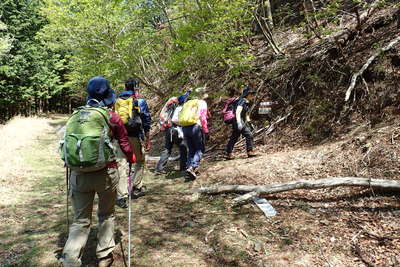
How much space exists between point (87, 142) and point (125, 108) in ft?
7.75

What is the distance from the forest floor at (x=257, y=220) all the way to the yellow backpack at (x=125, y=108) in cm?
170

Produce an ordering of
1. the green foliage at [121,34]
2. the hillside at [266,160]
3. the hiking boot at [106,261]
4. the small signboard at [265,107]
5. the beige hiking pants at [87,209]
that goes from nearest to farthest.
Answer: the beige hiking pants at [87,209]
the hiking boot at [106,261]
the hillside at [266,160]
the small signboard at [265,107]
the green foliage at [121,34]

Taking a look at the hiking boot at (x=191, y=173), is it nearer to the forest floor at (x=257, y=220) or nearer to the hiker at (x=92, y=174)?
the forest floor at (x=257, y=220)

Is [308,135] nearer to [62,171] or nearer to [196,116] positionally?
[196,116]

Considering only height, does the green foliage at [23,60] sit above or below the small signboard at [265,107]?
above

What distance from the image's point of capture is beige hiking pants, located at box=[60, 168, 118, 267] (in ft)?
9.86

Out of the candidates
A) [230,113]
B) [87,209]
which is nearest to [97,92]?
[87,209]

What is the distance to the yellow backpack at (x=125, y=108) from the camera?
517 cm

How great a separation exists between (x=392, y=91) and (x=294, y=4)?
8.53 m

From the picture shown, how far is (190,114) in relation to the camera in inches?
246

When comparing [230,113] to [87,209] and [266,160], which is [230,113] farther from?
[87,209]

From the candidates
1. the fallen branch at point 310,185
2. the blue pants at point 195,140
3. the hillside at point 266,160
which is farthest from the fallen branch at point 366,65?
the blue pants at point 195,140

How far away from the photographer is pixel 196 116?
630 centimetres

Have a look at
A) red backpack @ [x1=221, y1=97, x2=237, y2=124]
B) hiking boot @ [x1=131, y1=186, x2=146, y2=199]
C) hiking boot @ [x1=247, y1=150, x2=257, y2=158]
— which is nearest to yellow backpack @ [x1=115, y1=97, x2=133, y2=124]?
hiking boot @ [x1=131, y1=186, x2=146, y2=199]
